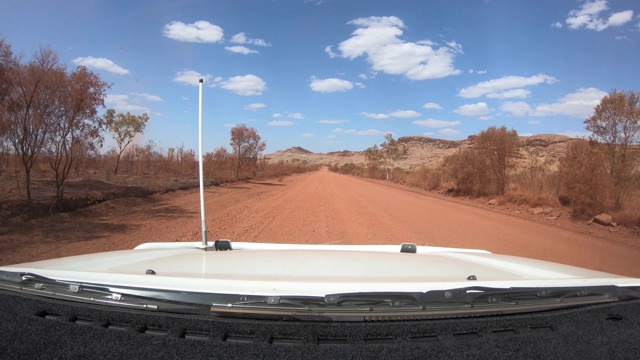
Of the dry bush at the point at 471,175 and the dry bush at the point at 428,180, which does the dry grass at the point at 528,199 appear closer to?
the dry bush at the point at 471,175

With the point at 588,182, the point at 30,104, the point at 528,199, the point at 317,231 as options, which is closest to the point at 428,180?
the point at 528,199

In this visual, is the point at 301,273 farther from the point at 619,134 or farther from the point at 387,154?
the point at 387,154

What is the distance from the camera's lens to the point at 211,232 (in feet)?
A: 37.9

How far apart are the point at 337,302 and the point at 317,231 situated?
10146mm

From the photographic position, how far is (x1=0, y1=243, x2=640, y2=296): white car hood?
208 cm

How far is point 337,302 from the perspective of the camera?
Result: 76.7 inches

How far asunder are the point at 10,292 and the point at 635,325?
3.26 m

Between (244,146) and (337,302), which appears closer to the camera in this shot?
(337,302)

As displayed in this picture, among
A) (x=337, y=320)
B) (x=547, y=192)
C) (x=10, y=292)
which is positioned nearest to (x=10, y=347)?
(x=10, y=292)

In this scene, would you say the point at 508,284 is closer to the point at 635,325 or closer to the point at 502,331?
the point at 502,331

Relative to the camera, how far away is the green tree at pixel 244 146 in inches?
1602

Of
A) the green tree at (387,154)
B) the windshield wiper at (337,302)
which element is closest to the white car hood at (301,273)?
the windshield wiper at (337,302)

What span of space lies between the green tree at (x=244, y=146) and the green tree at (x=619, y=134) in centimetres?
2984

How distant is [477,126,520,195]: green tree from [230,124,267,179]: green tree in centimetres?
2301
